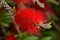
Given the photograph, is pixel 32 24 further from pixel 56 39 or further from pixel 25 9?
pixel 56 39

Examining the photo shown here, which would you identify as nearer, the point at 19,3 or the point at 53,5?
the point at 19,3

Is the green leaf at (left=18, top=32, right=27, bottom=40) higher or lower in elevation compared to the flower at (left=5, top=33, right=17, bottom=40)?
higher

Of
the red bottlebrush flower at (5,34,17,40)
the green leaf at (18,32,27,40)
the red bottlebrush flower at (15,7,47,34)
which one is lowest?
the red bottlebrush flower at (5,34,17,40)

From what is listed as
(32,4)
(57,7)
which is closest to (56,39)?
(57,7)

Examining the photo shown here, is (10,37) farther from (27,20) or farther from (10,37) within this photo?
(27,20)

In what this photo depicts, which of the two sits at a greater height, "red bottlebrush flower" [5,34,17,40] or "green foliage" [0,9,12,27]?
"green foliage" [0,9,12,27]

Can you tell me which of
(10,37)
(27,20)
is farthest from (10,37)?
(27,20)

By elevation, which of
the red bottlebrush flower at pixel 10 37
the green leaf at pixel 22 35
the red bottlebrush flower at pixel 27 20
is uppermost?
the red bottlebrush flower at pixel 27 20

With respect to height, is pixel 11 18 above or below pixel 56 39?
above
